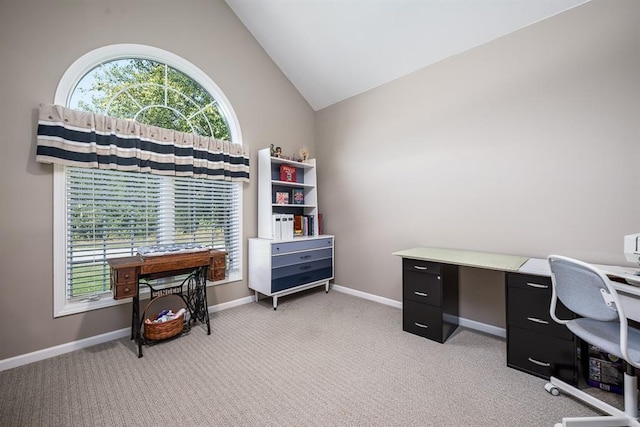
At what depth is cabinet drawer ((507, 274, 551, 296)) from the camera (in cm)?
176

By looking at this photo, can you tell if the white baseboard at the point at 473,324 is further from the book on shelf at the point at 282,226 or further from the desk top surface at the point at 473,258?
the book on shelf at the point at 282,226

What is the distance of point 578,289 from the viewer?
138cm

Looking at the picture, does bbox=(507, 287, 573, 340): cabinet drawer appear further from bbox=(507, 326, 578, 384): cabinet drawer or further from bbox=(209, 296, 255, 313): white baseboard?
bbox=(209, 296, 255, 313): white baseboard

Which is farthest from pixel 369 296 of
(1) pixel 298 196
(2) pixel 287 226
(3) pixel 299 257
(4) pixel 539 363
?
(4) pixel 539 363

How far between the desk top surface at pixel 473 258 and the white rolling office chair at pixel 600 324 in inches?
16.2

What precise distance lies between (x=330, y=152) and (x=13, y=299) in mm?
3532

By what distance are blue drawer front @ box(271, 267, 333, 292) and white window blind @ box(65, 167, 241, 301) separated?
2.19ft

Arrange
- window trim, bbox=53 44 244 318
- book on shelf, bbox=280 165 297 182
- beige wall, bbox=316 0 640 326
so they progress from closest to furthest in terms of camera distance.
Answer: beige wall, bbox=316 0 640 326 < window trim, bbox=53 44 244 318 < book on shelf, bbox=280 165 297 182

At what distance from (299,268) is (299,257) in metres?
0.14

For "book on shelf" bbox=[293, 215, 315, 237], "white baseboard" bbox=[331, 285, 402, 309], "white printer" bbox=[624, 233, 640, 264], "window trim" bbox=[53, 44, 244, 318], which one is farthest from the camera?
"book on shelf" bbox=[293, 215, 315, 237]

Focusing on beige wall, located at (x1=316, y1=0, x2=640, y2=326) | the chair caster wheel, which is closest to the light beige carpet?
the chair caster wheel

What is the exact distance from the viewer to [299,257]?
3.23 meters

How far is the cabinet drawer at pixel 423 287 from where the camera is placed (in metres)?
2.26

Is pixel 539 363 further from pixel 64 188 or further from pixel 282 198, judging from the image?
pixel 64 188
